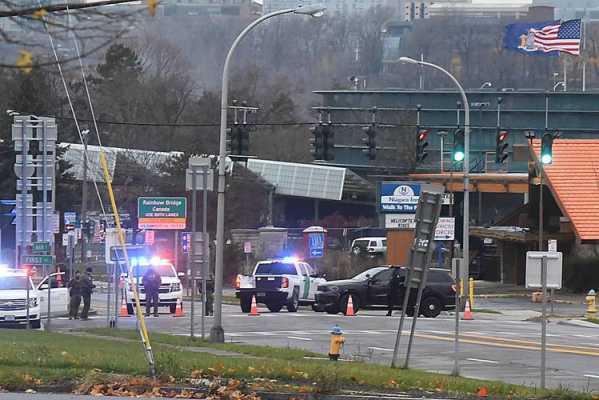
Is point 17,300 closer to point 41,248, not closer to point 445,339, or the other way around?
point 41,248

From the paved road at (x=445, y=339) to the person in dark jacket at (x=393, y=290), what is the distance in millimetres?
1272

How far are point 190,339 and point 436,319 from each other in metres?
13.8

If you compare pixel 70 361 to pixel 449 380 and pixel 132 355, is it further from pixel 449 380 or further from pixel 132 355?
pixel 449 380

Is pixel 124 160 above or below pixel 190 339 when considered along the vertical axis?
above

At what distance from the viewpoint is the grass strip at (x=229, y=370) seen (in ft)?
58.2

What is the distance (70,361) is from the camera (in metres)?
19.9

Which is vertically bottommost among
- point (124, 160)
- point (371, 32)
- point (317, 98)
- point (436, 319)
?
point (436, 319)

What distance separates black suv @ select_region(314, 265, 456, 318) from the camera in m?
42.7

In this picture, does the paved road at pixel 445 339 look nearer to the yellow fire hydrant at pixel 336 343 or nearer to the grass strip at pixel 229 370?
the yellow fire hydrant at pixel 336 343

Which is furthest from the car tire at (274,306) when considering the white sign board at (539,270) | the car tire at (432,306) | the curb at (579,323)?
the white sign board at (539,270)

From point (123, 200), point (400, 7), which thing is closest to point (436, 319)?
point (123, 200)

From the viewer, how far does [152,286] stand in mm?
41562

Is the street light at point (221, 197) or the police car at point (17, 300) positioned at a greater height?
the street light at point (221, 197)

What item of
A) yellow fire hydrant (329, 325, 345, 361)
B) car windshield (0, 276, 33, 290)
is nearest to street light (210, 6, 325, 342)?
yellow fire hydrant (329, 325, 345, 361)
